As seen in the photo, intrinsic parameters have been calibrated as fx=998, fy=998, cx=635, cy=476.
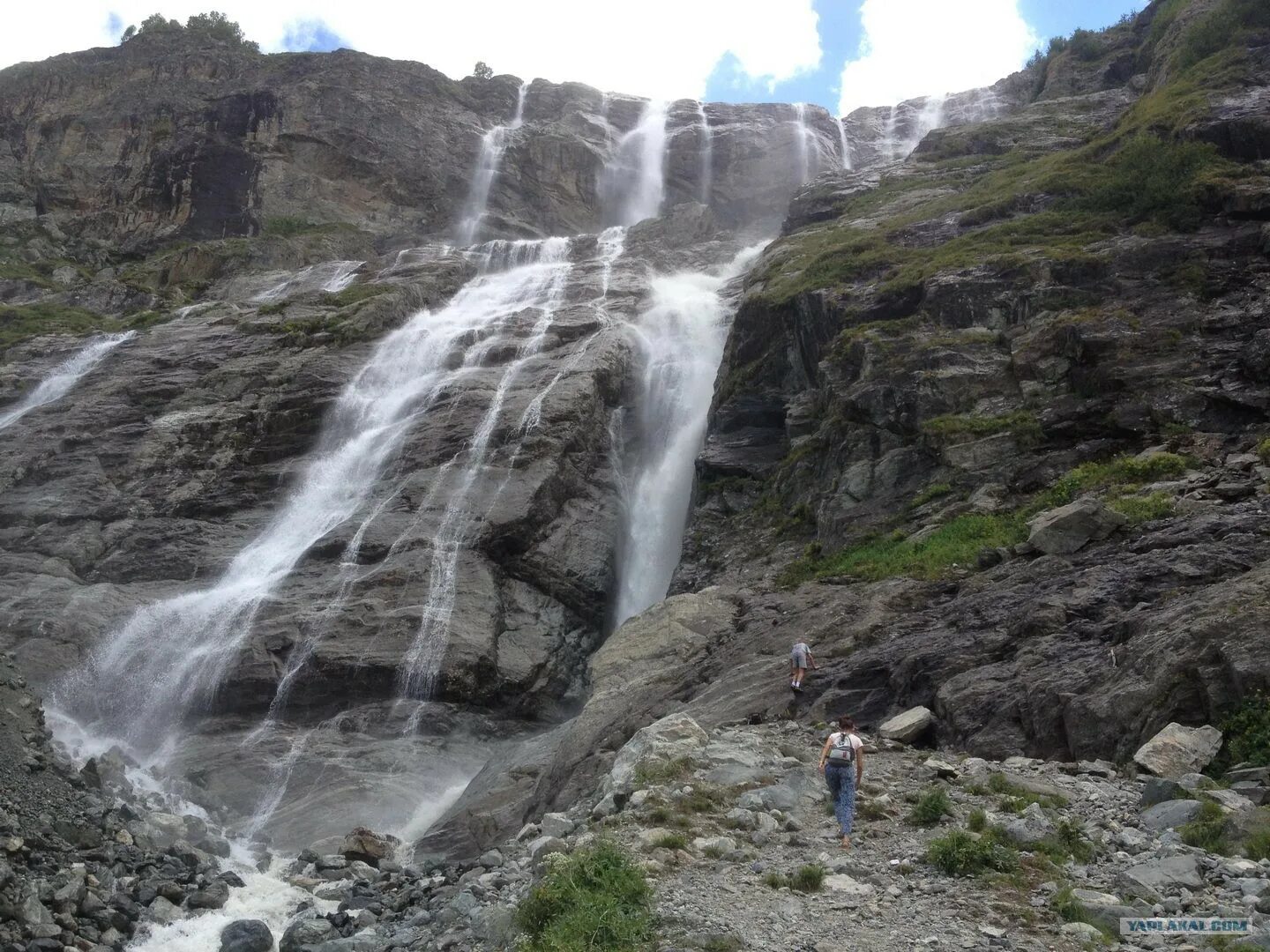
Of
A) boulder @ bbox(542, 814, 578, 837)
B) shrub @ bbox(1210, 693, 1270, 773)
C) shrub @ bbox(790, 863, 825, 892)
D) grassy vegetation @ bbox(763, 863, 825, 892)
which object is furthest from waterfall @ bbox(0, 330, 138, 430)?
shrub @ bbox(1210, 693, 1270, 773)

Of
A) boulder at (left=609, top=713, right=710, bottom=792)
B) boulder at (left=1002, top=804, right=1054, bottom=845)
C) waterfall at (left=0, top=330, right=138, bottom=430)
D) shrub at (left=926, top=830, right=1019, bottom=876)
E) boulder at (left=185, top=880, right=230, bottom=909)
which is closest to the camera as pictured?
shrub at (left=926, top=830, right=1019, bottom=876)

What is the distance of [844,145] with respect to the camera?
80250 mm

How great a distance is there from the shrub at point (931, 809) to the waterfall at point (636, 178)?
68.2 metres

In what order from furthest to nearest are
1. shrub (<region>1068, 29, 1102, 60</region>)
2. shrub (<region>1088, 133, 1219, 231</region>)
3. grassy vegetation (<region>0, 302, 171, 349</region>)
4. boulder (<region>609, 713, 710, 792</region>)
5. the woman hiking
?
shrub (<region>1068, 29, 1102, 60</region>)
grassy vegetation (<region>0, 302, 171, 349</region>)
shrub (<region>1088, 133, 1219, 231</region>)
boulder (<region>609, 713, 710, 792</region>)
the woman hiking

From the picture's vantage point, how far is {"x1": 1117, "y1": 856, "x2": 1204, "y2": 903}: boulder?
798 cm

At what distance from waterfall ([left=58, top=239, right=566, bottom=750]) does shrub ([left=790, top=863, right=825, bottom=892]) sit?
21892 millimetres

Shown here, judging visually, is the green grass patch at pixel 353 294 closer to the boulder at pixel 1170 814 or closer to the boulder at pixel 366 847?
the boulder at pixel 366 847

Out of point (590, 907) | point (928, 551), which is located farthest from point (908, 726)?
→ point (928, 551)

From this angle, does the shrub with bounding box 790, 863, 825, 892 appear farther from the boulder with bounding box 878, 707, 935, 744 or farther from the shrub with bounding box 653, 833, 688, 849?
the boulder with bounding box 878, 707, 935, 744

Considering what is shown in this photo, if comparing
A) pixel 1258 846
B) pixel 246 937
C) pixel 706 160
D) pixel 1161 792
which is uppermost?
pixel 706 160

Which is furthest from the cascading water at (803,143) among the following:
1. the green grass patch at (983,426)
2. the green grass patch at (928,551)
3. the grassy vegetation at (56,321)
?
the green grass patch at (928,551)

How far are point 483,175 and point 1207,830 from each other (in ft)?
247

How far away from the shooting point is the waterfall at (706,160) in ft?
253

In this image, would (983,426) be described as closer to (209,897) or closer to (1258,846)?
(1258,846)
